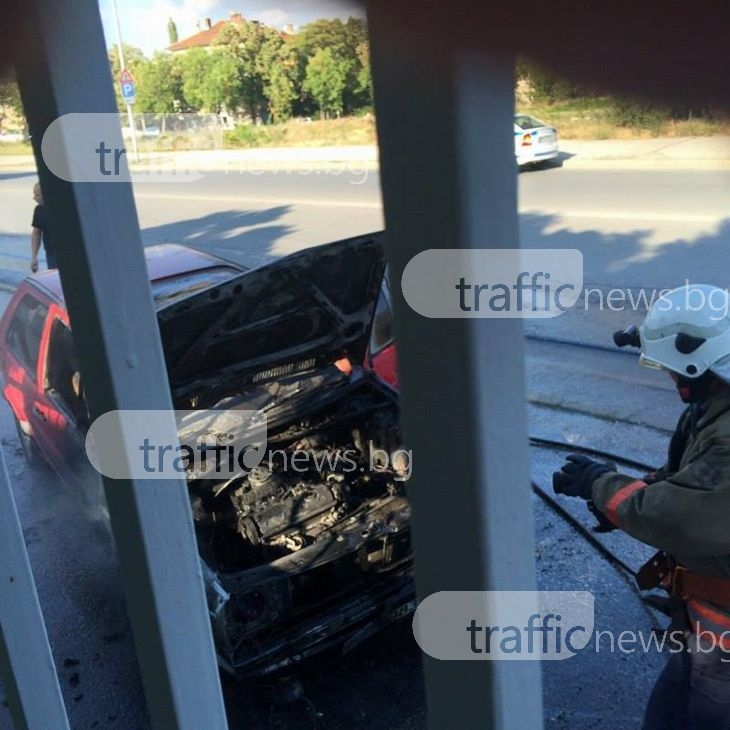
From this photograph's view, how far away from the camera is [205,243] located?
43.4 feet

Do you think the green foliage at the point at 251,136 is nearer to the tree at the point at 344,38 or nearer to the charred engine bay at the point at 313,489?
the charred engine bay at the point at 313,489

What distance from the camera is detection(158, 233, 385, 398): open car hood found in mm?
3789

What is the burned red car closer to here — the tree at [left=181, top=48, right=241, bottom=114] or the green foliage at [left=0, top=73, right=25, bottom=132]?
the green foliage at [left=0, top=73, right=25, bottom=132]

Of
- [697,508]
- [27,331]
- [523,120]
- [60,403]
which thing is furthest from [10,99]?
[27,331]

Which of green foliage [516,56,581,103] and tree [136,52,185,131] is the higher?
tree [136,52,185,131]

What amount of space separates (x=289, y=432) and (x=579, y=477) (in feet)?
6.60

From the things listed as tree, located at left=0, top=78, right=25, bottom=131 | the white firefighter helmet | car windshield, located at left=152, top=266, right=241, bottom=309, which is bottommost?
car windshield, located at left=152, top=266, right=241, bottom=309

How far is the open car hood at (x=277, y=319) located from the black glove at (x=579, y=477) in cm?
167

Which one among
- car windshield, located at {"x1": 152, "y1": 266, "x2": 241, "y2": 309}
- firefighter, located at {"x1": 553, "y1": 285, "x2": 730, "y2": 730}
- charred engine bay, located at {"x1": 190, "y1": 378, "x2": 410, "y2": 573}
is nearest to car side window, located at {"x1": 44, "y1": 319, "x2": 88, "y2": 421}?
car windshield, located at {"x1": 152, "y1": 266, "x2": 241, "y2": 309}

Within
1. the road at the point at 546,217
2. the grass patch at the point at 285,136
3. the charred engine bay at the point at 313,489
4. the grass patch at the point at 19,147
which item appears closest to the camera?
the grass patch at the point at 19,147

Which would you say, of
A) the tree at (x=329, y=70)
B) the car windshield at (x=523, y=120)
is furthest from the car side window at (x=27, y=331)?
the car windshield at (x=523, y=120)

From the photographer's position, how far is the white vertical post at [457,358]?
637mm

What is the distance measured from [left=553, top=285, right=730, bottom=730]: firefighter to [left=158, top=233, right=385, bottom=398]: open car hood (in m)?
1.79

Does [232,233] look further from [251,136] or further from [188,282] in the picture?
[251,136]
